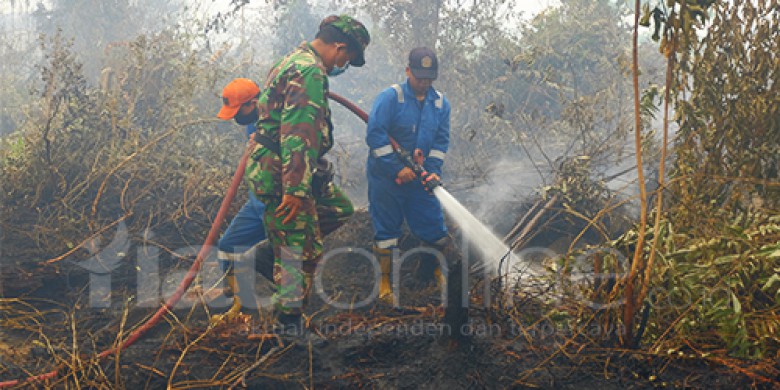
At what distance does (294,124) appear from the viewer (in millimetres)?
3346

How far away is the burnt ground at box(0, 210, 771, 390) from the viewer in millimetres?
2762

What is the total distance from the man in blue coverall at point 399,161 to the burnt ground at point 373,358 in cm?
83

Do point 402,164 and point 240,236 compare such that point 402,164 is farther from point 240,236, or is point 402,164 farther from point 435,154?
point 240,236

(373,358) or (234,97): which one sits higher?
(234,97)

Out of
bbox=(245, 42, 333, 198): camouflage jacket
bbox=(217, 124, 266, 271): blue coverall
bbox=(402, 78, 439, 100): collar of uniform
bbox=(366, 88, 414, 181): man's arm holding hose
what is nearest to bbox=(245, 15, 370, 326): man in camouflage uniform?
bbox=(245, 42, 333, 198): camouflage jacket

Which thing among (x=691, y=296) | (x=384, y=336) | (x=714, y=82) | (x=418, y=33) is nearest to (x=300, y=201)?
(x=384, y=336)

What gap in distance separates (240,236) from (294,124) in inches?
46.8

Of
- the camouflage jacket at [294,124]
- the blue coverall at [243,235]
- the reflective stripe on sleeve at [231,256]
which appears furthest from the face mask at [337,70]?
the reflective stripe on sleeve at [231,256]

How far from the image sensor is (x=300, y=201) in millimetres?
3393

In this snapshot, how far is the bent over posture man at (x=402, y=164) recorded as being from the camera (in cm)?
457

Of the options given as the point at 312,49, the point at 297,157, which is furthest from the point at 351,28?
the point at 297,157

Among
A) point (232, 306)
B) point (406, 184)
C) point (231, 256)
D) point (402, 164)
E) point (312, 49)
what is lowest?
point (232, 306)

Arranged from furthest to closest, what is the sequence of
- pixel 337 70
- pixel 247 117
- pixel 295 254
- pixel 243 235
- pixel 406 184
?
pixel 406 184
pixel 247 117
pixel 243 235
pixel 337 70
pixel 295 254

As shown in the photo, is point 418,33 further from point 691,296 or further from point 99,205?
point 691,296
